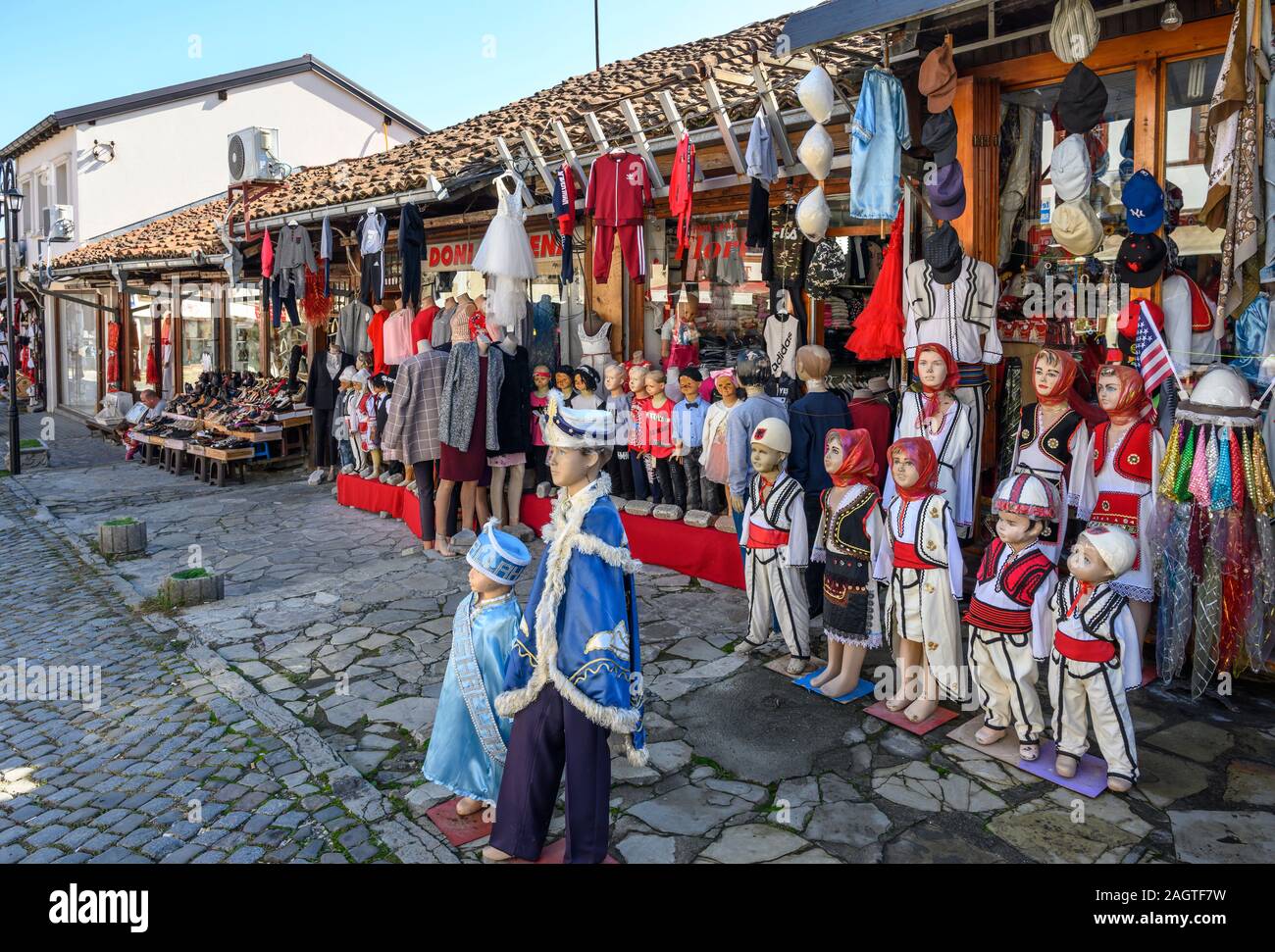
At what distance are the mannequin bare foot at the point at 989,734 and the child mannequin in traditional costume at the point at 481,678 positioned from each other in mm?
2411

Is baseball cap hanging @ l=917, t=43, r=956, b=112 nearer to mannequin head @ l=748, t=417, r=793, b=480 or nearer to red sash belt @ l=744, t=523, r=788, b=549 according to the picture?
mannequin head @ l=748, t=417, r=793, b=480

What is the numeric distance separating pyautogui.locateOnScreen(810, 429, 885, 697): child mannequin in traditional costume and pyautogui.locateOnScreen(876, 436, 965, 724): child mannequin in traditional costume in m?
0.17

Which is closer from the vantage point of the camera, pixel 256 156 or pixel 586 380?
pixel 586 380

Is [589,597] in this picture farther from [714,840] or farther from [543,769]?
[714,840]

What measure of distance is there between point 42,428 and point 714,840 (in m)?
23.3

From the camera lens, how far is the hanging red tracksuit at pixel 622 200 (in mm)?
8648

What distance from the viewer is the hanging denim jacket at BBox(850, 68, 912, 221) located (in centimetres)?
611

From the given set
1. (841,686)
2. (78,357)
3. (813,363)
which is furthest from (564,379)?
(78,357)

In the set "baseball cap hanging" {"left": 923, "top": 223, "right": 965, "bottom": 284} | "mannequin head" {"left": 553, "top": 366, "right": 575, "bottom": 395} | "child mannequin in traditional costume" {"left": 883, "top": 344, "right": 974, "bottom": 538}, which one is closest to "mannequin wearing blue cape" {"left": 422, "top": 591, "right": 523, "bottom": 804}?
"child mannequin in traditional costume" {"left": 883, "top": 344, "right": 974, "bottom": 538}

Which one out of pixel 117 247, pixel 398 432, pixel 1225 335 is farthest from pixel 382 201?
pixel 117 247

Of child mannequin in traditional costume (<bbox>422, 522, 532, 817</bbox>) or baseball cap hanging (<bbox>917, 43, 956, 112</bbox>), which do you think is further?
baseball cap hanging (<bbox>917, 43, 956, 112</bbox>)

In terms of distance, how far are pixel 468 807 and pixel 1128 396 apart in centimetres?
417

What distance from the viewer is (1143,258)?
5586 millimetres

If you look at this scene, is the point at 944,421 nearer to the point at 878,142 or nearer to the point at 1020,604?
the point at 1020,604
